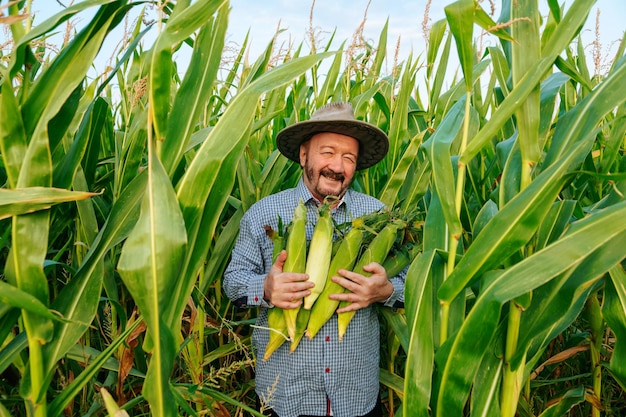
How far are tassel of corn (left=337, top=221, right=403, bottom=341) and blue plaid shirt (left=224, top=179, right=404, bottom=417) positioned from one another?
0.33 feet

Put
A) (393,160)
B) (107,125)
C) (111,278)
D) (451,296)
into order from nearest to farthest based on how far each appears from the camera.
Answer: (451,296) → (111,278) → (393,160) → (107,125)

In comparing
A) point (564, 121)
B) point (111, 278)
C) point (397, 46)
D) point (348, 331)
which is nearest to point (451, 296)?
point (564, 121)

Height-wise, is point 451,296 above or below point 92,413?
above

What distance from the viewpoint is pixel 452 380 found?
1177 millimetres

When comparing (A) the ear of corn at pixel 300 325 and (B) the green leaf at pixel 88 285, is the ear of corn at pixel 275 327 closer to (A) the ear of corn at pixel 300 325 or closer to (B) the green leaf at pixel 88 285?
(A) the ear of corn at pixel 300 325

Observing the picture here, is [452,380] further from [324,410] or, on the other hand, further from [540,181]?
[324,410]

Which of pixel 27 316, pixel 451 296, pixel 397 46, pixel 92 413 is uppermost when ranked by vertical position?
pixel 397 46

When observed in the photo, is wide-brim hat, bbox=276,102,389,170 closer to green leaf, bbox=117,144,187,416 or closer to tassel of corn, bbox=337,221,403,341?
tassel of corn, bbox=337,221,403,341

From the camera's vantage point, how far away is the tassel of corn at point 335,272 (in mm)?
1569

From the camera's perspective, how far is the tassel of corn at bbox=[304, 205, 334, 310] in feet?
5.05

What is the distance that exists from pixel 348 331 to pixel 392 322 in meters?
→ 0.15

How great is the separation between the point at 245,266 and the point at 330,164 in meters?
0.46

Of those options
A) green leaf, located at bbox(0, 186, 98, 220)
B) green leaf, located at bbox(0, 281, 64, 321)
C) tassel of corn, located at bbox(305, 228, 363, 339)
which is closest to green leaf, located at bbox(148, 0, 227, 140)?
green leaf, located at bbox(0, 186, 98, 220)

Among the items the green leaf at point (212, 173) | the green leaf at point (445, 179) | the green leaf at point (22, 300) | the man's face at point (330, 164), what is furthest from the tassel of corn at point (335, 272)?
the green leaf at point (22, 300)
